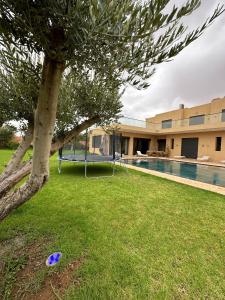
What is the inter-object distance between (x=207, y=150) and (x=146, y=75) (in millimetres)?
22964

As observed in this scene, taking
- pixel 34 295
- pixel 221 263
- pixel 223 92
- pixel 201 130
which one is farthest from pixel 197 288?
pixel 223 92

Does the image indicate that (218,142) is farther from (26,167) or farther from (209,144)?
(26,167)

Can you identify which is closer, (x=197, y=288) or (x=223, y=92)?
(x=197, y=288)

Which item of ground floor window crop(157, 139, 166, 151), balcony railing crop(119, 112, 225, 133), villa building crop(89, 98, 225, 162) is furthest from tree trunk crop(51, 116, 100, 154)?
ground floor window crop(157, 139, 166, 151)

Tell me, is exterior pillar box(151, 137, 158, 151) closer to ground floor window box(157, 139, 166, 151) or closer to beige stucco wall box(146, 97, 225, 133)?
ground floor window box(157, 139, 166, 151)

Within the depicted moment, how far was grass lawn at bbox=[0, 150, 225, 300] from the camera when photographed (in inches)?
102

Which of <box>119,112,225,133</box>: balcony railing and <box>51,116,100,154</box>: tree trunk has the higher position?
<box>119,112,225,133</box>: balcony railing

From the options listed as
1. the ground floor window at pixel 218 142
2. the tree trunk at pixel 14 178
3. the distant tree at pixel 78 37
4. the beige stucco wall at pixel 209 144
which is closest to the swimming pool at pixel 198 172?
the beige stucco wall at pixel 209 144

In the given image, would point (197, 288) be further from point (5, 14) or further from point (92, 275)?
point (5, 14)

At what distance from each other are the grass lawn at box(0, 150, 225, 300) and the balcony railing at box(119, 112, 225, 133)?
1449 centimetres

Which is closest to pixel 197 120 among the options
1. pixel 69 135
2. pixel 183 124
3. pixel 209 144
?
pixel 183 124

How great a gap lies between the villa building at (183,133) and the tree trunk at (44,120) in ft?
45.8

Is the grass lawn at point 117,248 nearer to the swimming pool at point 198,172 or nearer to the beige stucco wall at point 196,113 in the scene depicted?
the swimming pool at point 198,172

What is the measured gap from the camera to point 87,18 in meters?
1.60
